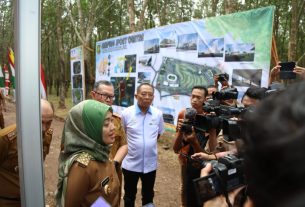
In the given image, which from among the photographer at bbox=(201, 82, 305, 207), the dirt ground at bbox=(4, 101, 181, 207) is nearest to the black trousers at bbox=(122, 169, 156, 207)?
the dirt ground at bbox=(4, 101, 181, 207)

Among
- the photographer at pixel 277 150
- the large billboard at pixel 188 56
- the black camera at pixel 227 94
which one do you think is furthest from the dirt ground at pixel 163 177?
the photographer at pixel 277 150

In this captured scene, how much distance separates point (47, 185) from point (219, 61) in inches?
117

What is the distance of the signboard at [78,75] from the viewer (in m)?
8.82

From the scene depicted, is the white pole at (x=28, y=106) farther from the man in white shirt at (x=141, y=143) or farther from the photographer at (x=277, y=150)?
the man in white shirt at (x=141, y=143)

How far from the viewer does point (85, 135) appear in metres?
1.87

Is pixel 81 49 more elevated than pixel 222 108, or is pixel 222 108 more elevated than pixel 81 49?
pixel 81 49

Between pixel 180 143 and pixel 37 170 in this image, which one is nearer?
pixel 37 170

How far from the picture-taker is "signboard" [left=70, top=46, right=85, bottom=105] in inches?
347

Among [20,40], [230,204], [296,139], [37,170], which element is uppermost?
[20,40]

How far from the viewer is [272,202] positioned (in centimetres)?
54

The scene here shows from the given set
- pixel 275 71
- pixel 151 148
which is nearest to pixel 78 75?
pixel 151 148

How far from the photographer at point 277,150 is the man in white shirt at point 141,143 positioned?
2.65 metres

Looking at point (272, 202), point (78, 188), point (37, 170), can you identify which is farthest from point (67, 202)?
point (272, 202)

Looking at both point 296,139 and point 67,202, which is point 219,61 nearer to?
point 67,202
